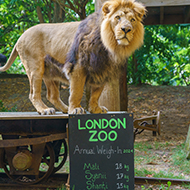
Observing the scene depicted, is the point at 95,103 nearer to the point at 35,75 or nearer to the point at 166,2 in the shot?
the point at 35,75

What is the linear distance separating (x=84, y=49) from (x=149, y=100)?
620 cm

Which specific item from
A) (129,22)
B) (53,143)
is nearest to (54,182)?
(53,143)

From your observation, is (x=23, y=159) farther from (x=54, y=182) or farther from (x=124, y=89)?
(x=124, y=89)

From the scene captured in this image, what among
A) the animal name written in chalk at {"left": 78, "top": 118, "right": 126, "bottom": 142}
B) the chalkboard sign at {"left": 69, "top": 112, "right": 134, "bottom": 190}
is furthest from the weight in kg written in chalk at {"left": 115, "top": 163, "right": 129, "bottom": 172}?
the animal name written in chalk at {"left": 78, "top": 118, "right": 126, "bottom": 142}

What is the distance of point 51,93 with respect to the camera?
12.2 ft

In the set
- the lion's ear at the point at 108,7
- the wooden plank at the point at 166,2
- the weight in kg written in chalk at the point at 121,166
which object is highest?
the wooden plank at the point at 166,2

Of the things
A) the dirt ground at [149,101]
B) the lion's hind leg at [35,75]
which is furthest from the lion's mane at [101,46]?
the dirt ground at [149,101]

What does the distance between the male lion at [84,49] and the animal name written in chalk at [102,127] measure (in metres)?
0.36

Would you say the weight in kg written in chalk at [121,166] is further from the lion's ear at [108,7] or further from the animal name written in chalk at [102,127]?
the lion's ear at [108,7]

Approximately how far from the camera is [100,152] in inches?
100.0

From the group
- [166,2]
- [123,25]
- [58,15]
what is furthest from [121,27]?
[58,15]

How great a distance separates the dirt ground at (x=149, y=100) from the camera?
7627 mm

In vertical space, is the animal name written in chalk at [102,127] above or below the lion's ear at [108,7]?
below

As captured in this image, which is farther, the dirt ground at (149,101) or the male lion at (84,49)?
the dirt ground at (149,101)
